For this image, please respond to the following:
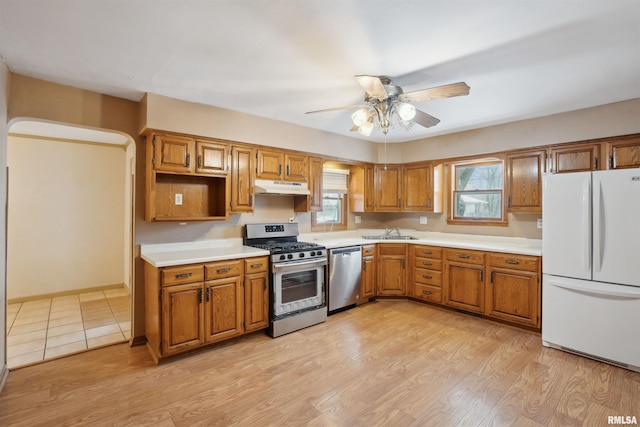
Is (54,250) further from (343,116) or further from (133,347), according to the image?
(343,116)

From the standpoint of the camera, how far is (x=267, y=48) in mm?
2158

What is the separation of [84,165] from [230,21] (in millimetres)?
4466

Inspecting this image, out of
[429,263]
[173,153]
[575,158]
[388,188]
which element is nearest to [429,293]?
[429,263]

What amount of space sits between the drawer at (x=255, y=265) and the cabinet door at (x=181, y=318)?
19.2 inches

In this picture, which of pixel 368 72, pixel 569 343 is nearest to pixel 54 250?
pixel 368 72

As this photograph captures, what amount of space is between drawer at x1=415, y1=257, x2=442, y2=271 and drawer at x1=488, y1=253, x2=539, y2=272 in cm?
66

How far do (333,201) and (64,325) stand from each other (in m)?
3.83

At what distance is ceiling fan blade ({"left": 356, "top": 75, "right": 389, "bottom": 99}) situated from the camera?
7.13 feet

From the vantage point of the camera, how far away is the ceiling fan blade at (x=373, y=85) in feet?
7.13

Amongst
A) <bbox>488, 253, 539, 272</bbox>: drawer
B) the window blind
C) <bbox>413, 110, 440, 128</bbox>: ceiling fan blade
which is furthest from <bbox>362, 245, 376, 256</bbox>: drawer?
<bbox>413, 110, 440, 128</bbox>: ceiling fan blade

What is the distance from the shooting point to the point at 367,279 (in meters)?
4.43

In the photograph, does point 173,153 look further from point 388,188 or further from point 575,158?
point 575,158

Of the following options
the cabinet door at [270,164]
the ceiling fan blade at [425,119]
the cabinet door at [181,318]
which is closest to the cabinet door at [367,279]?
the cabinet door at [270,164]

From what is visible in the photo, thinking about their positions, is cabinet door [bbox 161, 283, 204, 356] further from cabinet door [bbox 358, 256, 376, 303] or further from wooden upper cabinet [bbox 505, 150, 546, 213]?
wooden upper cabinet [bbox 505, 150, 546, 213]
